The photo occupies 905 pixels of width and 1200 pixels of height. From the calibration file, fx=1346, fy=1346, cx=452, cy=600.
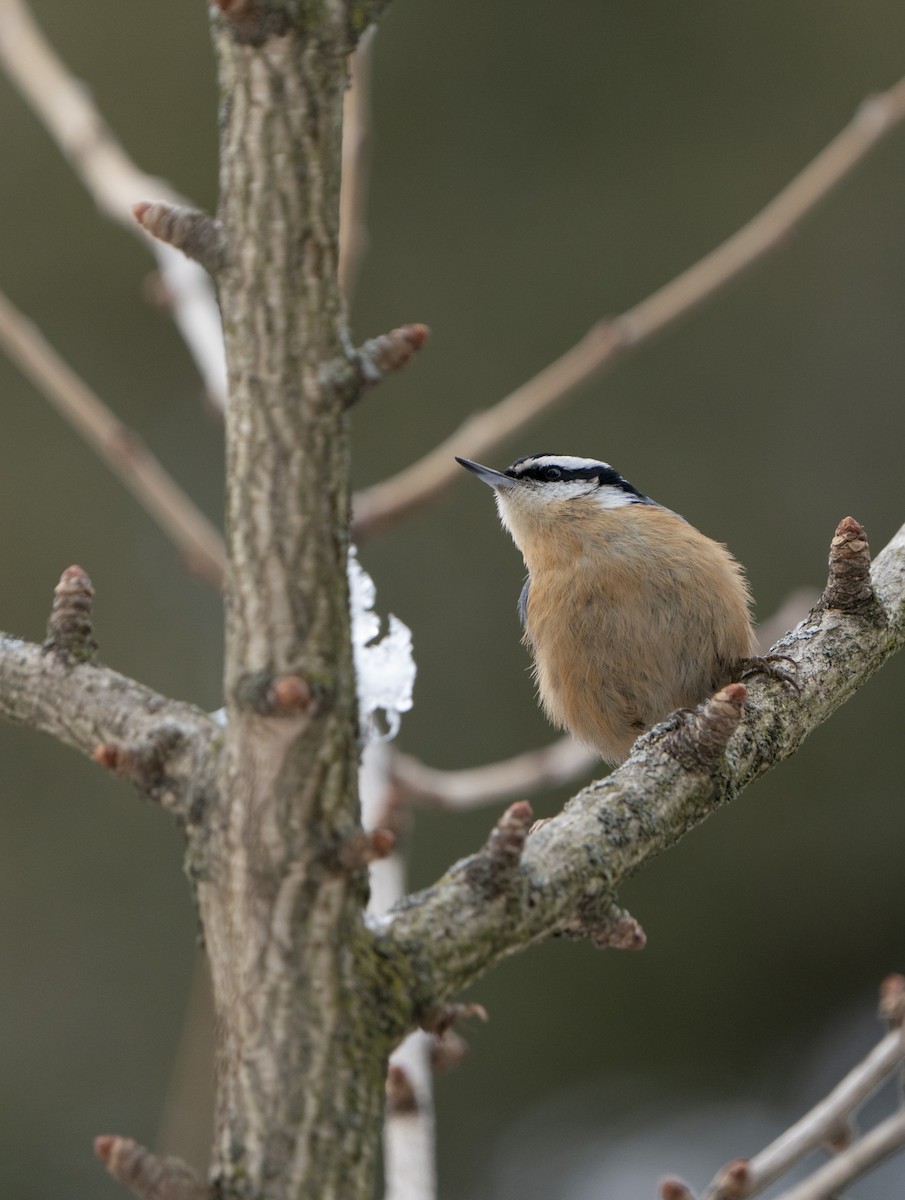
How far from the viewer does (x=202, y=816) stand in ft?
3.68

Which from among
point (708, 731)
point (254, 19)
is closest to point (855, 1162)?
point (708, 731)

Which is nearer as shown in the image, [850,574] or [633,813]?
[633,813]

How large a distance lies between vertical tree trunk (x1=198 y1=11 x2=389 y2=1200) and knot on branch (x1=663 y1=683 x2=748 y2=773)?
1.58ft

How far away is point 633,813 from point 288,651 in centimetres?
50

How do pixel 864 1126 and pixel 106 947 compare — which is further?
pixel 864 1126

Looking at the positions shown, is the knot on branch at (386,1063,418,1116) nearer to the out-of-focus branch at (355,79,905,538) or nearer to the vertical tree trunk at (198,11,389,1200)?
the vertical tree trunk at (198,11,389,1200)

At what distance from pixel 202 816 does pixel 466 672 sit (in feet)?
12.2

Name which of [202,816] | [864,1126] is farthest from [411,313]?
[202,816]

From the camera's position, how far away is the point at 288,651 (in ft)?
3.41

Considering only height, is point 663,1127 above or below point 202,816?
above

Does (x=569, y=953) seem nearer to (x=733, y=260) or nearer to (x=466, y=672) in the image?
(x=466, y=672)

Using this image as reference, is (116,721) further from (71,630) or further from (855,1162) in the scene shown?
(855,1162)

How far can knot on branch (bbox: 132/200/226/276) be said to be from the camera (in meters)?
1.03

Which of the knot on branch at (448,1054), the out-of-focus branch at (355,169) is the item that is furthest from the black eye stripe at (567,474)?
the knot on branch at (448,1054)
